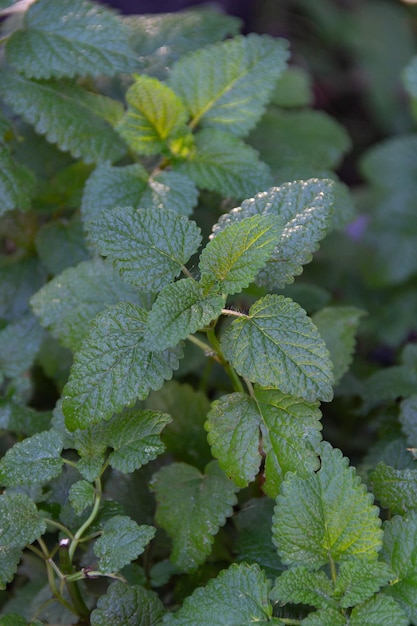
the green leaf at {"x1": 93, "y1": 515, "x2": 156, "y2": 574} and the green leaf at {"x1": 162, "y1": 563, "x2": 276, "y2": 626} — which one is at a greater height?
the green leaf at {"x1": 93, "y1": 515, "x2": 156, "y2": 574}

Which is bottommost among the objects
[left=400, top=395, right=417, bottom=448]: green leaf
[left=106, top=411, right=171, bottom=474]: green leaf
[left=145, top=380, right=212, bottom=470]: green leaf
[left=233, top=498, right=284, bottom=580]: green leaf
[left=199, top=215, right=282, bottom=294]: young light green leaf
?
[left=233, top=498, right=284, bottom=580]: green leaf

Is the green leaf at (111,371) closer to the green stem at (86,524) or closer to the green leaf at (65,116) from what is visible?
the green stem at (86,524)

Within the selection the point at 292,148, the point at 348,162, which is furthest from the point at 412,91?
the point at 348,162

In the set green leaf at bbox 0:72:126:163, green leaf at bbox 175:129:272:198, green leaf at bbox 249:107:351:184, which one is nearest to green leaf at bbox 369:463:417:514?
green leaf at bbox 175:129:272:198

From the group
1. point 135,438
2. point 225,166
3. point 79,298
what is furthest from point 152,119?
point 135,438

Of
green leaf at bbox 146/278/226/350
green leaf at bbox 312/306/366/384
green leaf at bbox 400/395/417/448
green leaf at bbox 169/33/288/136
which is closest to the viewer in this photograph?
green leaf at bbox 146/278/226/350

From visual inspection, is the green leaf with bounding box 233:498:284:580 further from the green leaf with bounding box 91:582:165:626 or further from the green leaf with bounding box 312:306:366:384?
the green leaf with bounding box 312:306:366:384
